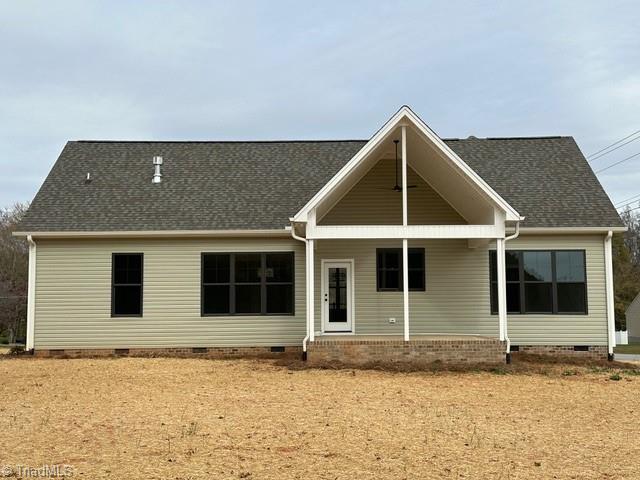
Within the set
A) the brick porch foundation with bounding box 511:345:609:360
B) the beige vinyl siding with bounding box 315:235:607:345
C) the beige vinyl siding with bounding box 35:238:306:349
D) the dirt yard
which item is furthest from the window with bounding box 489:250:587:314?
the beige vinyl siding with bounding box 35:238:306:349

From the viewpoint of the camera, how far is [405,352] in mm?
13977

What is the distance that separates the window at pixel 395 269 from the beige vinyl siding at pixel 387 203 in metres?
0.78

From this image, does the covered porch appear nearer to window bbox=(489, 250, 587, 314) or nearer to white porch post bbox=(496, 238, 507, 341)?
window bbox=(489, 250, 587, 314)

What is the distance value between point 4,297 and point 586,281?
29.9 meters

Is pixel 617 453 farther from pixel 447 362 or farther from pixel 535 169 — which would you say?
pixel 535 169

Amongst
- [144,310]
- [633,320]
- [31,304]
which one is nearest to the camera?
[31,304]

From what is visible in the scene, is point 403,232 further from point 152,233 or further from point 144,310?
point 144,310

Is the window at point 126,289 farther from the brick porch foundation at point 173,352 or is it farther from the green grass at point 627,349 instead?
the green grass at point 627,349

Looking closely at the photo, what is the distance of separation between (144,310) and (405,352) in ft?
21.9

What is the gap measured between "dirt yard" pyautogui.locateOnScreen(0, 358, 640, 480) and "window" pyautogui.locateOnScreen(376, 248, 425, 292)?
3.99 metres

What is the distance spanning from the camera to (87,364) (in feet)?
48.1

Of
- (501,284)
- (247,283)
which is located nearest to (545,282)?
(501,284)

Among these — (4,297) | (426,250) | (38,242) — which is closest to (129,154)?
(38,242)

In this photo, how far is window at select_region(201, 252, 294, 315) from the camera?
16406 millimetres
